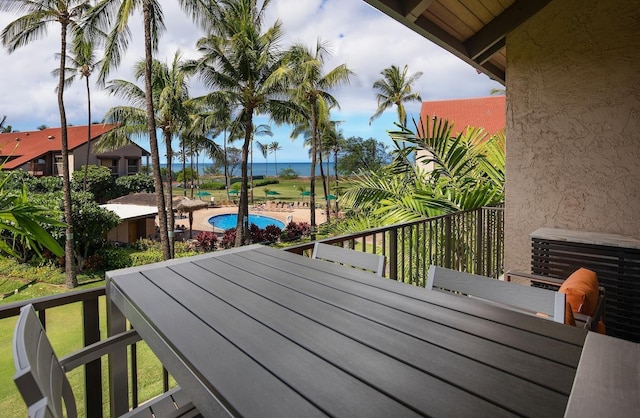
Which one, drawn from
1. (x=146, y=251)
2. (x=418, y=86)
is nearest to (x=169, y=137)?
(x=146, y=251)

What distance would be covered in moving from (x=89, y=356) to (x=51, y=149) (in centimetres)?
2928

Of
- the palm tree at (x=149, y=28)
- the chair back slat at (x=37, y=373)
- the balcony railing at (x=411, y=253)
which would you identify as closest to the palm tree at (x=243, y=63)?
the palm tree at (x=149, y=28)

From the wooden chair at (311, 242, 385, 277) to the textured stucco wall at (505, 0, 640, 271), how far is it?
7.79 ft

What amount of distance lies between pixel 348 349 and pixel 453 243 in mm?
3136

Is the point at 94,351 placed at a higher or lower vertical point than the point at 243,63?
lower

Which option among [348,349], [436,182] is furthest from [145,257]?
[348,349]

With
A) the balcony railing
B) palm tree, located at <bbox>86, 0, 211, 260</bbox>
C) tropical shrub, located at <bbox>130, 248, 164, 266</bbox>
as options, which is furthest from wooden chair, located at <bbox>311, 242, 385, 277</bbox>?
tropical shrub, located at <bbox>130, 248, 164, 266</bbox>

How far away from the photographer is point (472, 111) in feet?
70.6

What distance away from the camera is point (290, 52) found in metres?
18.2

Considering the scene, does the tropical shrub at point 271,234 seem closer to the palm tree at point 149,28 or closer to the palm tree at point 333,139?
the palm tree at point 149,28

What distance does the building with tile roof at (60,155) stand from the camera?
81.1ft

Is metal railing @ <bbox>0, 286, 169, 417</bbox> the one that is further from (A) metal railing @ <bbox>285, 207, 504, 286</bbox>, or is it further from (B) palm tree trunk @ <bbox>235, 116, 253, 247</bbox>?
(B) palm tree trunk @ <bbox>235, 116, 253, 247</bbox>

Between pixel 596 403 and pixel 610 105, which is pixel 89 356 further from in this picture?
pixel 610 105

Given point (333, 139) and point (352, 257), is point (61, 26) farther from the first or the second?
point (333, 139)
